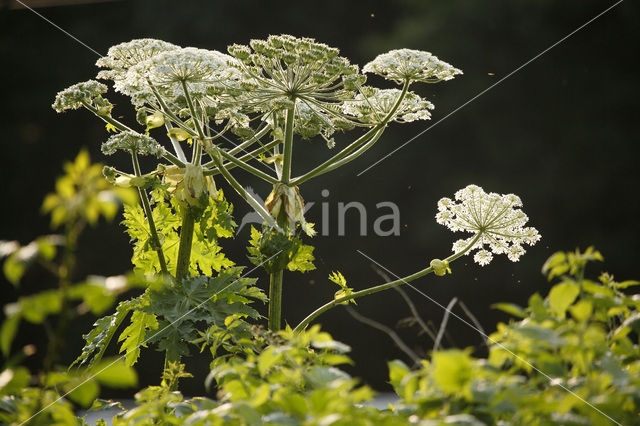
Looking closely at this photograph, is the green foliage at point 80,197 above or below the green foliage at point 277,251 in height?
above

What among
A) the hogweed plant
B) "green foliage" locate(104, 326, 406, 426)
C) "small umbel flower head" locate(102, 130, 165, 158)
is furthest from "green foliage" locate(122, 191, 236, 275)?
"green foliage" locate(104, 326, 406, 426)

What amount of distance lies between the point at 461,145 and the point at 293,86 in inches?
58.1

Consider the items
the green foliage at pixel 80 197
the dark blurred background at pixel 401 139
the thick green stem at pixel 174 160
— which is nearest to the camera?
the green foliage at pixel 80 197

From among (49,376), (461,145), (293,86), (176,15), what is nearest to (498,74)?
(461,145)

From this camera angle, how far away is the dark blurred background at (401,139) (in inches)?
91.7

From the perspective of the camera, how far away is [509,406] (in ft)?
1.13

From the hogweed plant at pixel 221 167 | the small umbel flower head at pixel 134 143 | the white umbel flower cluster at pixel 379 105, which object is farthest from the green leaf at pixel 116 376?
the white umbel flower cluster at pixel 379 105

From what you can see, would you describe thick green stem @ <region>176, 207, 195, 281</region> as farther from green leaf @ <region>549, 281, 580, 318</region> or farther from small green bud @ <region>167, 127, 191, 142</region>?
green leaf @ <region>549, 281, 580, 318</region>

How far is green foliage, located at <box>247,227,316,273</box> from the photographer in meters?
1.01

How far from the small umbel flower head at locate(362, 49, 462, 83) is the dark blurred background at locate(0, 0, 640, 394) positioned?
125cm

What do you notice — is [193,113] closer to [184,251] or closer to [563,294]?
[184,251]

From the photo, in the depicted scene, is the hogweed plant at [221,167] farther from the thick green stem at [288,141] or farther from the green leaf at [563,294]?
the green leaf at [563,294]

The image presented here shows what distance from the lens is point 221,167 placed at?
1.02m

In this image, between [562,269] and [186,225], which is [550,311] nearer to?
[562,269]
